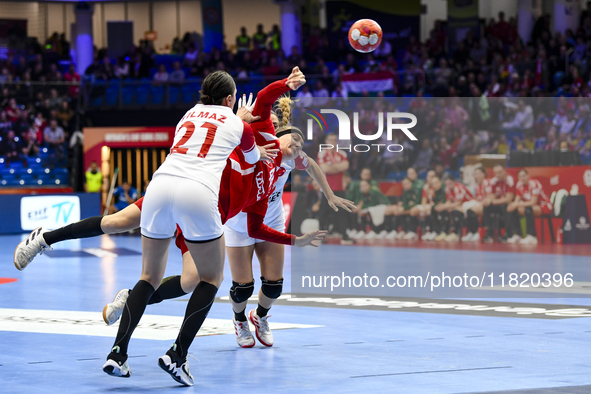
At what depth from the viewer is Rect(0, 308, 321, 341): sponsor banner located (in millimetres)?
6312

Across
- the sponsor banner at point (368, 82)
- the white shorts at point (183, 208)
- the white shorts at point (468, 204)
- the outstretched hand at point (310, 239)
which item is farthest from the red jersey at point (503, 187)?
the white shorts at point (183, 208)

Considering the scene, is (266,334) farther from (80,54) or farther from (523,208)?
(80,54)

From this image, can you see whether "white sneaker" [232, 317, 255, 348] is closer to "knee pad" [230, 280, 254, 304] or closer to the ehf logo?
"knee pad" [230, 280, 254, 304]

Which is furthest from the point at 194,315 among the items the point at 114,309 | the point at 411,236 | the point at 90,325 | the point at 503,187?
the point at 411,236

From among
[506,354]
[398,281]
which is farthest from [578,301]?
[506,354]

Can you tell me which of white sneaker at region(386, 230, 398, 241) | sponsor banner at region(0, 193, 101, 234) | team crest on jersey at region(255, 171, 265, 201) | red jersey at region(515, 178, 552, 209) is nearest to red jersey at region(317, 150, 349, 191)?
white sneaker at region(386, 230, 398, 241)

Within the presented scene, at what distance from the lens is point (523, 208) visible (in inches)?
573

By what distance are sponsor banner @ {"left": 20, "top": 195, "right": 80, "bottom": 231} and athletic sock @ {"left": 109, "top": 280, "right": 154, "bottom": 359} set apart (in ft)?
48.8

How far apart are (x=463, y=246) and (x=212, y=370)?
10.5 metres

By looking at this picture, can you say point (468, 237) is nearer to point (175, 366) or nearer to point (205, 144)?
point (205, 144)

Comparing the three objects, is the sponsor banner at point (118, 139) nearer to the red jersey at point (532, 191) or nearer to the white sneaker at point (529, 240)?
the red jersey at point (532, 191)

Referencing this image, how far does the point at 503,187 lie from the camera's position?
582 inches

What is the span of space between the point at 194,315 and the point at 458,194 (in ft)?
36.5

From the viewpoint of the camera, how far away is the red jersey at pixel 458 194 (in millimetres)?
14930
